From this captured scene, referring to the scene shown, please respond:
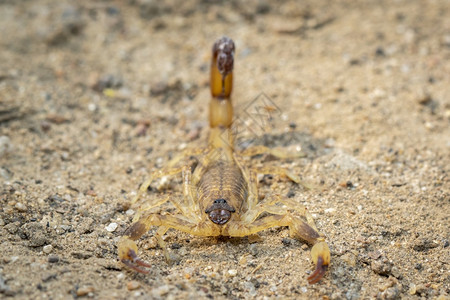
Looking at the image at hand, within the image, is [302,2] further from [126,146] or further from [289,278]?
[289,278]

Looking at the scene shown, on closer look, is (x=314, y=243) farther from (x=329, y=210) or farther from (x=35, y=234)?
(x=35, y=234)

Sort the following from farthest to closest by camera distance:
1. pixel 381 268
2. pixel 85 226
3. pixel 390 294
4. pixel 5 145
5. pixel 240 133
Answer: pixel 240 133 → pixel 5 145 → pixel 85 226 → pixel 381 268 → pixel 390 294

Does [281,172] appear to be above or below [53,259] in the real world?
above

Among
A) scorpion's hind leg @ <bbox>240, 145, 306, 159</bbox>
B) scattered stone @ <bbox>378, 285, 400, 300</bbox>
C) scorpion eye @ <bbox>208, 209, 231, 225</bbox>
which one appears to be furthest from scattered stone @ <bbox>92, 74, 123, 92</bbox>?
scattered stone @ <bbox>378, 285, 400, 300</bbox>

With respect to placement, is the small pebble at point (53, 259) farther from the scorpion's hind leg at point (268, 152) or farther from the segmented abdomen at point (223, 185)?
the scorpion's hind leg at point (268, 152)

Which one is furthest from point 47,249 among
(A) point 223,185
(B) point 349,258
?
(B) point 349,258

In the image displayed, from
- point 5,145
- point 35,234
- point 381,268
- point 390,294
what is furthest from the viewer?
point 5,145
